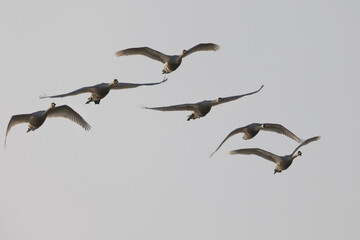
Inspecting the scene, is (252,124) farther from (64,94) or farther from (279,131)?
(64,94)

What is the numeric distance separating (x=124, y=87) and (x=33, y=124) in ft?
22.2

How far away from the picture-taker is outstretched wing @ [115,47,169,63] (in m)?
65.1

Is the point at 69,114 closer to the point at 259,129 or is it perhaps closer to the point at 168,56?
the point at 168,56

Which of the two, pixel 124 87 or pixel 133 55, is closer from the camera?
pixel 124 87

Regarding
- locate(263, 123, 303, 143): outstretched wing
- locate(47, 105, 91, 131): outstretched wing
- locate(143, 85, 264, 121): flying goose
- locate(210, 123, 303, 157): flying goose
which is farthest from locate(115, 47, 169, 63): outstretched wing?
locate(263, 123, 303, 143): outstretched wing

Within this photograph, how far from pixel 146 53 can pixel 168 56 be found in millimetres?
2361

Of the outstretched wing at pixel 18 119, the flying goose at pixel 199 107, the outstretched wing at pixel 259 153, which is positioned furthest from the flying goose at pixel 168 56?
the outstretched wing at pixel 18 119

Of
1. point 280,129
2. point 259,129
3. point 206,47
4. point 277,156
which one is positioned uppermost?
point 206,47

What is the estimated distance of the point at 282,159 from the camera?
65.6 m

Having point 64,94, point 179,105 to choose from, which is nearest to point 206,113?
point 179,105

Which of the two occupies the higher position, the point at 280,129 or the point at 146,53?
the point at 146,53

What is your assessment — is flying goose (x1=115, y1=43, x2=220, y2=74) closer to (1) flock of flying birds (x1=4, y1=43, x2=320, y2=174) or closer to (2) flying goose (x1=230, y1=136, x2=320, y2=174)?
(1) flock of flying birds (x1=4, y1=43, x2=320, y2=174)

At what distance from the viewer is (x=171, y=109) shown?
6078 centimetres

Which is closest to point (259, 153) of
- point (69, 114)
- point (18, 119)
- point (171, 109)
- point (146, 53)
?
point (171, 109)
